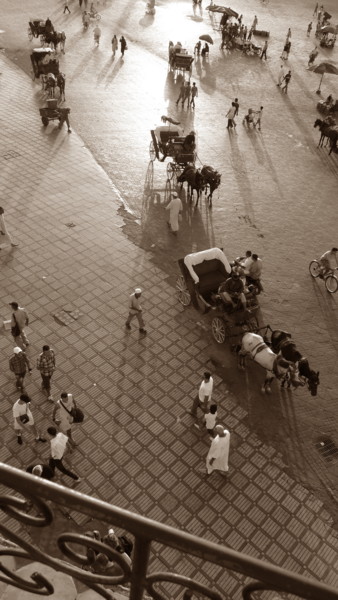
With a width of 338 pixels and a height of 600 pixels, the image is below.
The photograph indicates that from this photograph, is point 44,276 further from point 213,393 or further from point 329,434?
point 329,434

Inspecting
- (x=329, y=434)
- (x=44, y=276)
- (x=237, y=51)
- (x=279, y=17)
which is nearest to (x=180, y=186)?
(x=44, y=276)

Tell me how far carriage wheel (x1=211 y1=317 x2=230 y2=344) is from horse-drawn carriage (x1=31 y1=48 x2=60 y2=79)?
14.9 m

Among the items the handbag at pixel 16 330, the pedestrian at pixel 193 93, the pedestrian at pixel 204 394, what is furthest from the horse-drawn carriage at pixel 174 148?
the pedestrian at pixel 204 394

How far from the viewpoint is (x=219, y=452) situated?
313 inches

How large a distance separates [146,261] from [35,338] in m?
3.72

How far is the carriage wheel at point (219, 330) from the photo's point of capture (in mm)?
10562

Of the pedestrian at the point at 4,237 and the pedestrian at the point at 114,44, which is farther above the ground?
the pedestrian at the point at 114,44

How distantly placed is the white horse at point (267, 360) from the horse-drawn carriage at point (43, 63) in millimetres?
15879

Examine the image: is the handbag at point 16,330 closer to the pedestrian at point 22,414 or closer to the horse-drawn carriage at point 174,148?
the pedestrian at point 22,414

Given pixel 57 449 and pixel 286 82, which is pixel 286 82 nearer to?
pixel 286 82

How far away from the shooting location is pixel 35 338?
1050cm

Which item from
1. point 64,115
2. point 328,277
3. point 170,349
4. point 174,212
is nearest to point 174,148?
point 174,212

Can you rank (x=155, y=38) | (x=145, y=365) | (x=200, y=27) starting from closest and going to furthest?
(x=145, y=365) → (x=155, y=38) → (x=200, y=27)

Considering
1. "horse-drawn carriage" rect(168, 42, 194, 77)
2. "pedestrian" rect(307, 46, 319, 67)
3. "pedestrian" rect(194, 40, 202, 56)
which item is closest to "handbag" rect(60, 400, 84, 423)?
"horse-drawn carriage" rect(168, 42, 194, 77)
